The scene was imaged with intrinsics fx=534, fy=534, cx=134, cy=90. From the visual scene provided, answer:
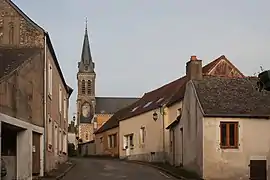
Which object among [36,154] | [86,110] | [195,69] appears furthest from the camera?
[86,110]

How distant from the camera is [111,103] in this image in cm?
11975

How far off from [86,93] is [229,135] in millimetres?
100756

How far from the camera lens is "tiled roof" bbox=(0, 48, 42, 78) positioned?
25312 millimetres

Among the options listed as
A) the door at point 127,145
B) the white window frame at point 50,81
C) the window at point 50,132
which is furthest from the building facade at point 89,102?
the white window frame at point 50,81

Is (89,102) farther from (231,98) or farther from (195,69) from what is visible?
(231,98)

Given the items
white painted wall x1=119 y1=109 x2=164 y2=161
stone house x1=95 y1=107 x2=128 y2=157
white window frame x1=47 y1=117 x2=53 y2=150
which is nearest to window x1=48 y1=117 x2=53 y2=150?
white window frame x1=47 y1=117 x2=53 y2=150

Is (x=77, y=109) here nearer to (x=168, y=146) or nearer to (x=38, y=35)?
(x=168, y=146)

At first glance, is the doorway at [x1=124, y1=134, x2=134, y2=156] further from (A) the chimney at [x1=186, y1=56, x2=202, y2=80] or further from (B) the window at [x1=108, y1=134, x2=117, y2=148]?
(A) the chimney at [x1=186, y1=56, x2=202, y2=80]

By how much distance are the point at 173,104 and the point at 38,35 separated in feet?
59.5

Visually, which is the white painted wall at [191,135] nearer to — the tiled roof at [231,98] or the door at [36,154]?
the tiled roof at [231,98]

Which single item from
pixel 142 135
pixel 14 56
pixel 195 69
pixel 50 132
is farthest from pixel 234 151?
pixel 142 135

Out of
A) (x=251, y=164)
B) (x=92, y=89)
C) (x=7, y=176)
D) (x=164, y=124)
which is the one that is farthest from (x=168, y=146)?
(x=92, y=89)

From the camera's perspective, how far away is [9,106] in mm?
20188

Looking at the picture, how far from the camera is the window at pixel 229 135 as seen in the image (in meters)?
28.0
